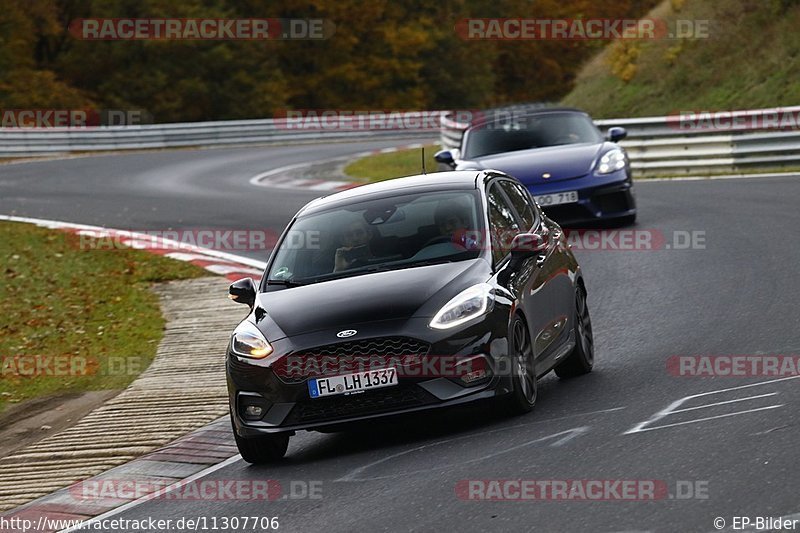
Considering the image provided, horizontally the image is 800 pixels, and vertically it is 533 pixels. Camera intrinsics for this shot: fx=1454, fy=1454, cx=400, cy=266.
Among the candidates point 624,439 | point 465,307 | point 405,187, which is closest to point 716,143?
point 405,187

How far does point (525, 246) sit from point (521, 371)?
966mm

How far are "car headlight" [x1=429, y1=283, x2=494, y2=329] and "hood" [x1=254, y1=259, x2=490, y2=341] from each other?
45 millimetres

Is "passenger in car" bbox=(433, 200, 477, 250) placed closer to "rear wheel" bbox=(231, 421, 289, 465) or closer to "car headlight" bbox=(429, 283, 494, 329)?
"car headlight" bbox=(429, 283, 494, 329)

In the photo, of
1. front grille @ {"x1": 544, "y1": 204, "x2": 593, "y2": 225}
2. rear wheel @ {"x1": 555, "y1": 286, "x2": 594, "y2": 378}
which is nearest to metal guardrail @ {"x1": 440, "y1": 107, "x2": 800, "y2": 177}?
front grille @ {"x1": 544, "y1": 204, "x2": 593, "y2": 225}

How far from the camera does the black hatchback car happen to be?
8.13m

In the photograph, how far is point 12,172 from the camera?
107 feet

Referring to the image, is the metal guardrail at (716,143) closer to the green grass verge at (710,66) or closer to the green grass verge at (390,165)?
the green grass verge at (390,165)

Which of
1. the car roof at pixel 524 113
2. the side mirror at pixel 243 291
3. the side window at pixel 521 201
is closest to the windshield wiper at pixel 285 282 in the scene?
the side mirror at pixel 243 291

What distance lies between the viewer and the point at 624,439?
25.0ft

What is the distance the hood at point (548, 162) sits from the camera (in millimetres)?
16938

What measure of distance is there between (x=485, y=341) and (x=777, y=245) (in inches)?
308

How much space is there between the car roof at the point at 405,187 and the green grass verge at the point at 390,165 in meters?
18.4

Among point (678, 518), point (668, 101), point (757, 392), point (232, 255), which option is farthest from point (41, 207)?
point (678, 518)

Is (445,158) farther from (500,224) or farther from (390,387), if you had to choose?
(390,387)
